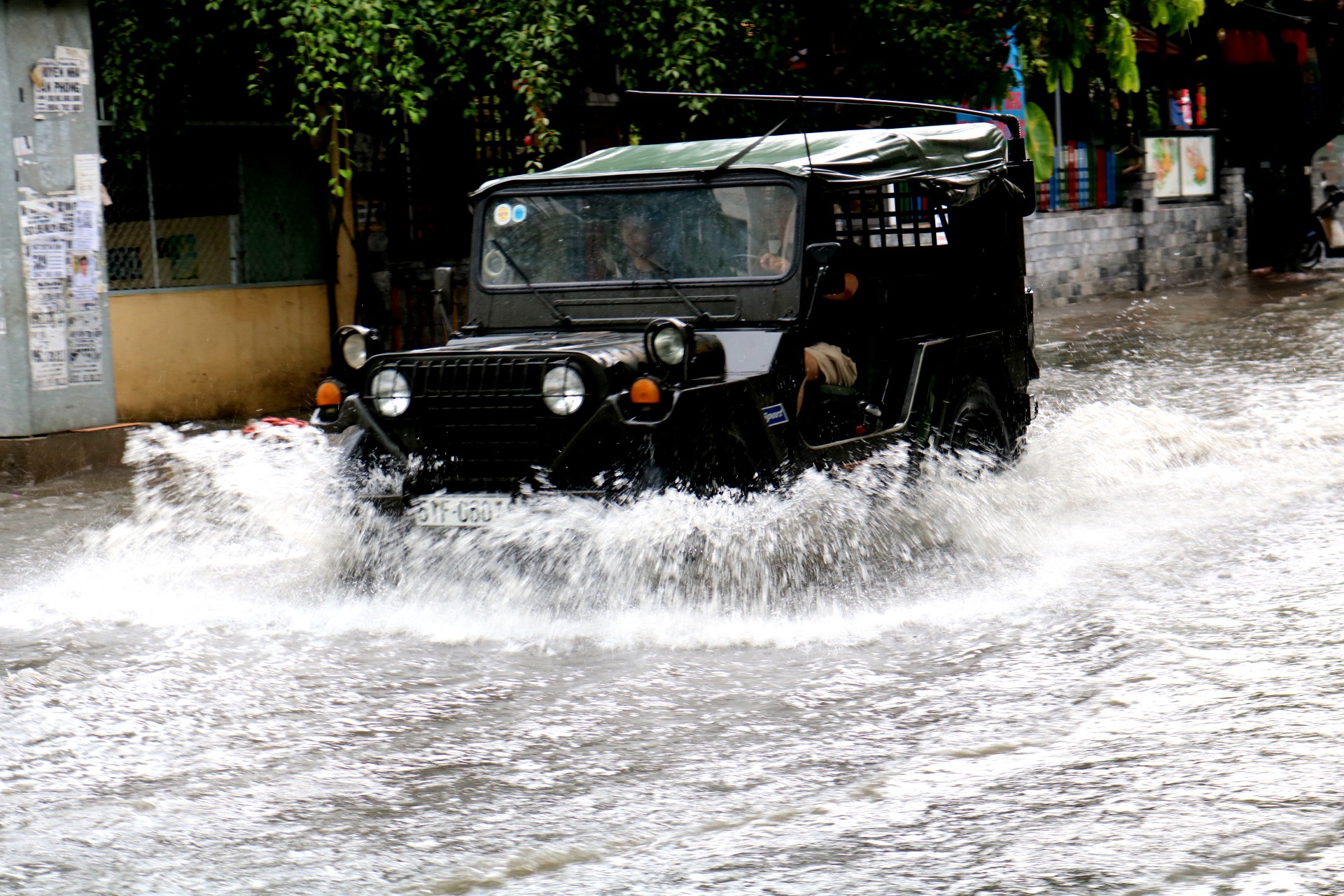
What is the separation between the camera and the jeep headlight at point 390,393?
6566mm

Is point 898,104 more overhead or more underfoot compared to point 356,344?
more overhead

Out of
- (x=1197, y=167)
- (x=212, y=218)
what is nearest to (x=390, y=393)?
(x=212, y=218)

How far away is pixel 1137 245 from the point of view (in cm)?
2414

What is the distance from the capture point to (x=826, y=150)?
764 centimetres

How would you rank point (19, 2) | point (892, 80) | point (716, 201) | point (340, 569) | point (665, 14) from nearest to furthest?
point (340, 569) → point (716, 201) → point (19, 2) → point (665, 14) → point (892, 80)

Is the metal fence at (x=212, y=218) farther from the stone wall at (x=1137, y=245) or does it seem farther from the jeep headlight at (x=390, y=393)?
the stone wall at (x=1137, y=245)

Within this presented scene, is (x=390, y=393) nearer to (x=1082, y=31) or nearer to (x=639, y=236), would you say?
(x=639, y=236)

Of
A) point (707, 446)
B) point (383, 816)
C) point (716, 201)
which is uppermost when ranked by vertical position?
point (716, 201)

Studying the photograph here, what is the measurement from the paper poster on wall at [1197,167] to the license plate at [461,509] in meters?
21.8

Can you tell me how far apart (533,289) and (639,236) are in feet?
1.86

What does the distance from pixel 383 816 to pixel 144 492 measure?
656 centimetres

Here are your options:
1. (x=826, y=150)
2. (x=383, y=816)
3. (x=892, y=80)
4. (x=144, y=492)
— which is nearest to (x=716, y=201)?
(x=826, y=150)

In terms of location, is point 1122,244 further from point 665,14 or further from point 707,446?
point 707,446

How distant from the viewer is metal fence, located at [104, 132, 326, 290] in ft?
42.9
